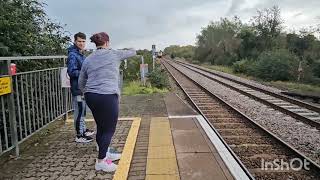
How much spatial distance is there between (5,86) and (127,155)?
2044mm

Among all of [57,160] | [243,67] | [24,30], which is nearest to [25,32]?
[24,30]

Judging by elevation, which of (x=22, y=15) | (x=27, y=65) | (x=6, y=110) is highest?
(x=22, y=15)

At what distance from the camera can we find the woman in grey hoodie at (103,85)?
17.0 ft

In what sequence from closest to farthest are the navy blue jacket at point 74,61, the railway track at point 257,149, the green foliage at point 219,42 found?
the railway track at point 257,149 < the navy blue jacket at point 74,61 < the green foliage at point 219,42

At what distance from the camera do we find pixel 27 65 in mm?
7418

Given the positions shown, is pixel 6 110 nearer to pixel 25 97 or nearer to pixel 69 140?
pixel 25 97

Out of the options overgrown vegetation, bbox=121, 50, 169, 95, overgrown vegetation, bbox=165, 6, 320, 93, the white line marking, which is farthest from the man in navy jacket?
overgrown vegetation, bbox=165, 6, 320, 93

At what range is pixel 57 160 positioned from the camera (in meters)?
5.97

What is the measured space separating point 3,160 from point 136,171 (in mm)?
2154

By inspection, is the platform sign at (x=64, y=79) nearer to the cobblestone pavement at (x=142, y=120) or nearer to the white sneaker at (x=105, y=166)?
the cobblestone pavement at (x=142, y=120)

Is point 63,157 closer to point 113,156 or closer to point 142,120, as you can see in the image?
point 113,156

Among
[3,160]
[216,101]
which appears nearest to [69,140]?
[3,160]

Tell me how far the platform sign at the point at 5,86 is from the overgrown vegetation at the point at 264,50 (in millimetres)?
23973

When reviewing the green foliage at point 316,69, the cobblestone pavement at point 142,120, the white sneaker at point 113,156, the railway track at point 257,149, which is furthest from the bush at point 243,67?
the white sneaker at point 113,156
